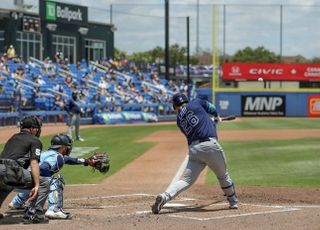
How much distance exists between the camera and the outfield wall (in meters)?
51.0

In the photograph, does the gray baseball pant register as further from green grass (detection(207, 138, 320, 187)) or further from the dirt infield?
green grass (detection(207, 138, 320, 187))

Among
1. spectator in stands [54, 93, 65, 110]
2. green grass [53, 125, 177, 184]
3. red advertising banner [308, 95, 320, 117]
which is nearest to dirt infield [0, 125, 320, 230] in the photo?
green grass [53, 125, 177, 184]

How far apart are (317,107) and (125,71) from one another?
1702 cm

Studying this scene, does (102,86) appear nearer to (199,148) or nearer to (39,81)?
(39,81)

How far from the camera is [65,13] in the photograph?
51188mm

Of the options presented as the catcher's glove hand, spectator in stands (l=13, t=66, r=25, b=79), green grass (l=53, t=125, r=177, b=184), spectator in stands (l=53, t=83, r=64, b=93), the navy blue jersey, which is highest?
spectator in stands (l=13, t=66, r=25, b=79)

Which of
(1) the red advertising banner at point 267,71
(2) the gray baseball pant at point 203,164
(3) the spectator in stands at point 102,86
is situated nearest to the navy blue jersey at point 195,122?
(2) the gray baseball pant at point 203,164

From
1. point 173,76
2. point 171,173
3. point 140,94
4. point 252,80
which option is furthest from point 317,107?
point 171,173

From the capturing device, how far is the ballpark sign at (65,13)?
161ft

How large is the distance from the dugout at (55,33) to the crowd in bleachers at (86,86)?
291 cm

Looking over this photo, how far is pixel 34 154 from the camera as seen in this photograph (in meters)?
7.59

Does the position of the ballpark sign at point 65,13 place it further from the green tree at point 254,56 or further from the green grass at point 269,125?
the green tree at point 254,56

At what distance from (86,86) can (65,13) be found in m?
11.8

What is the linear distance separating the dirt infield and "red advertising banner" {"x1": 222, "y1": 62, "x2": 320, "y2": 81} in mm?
46651
